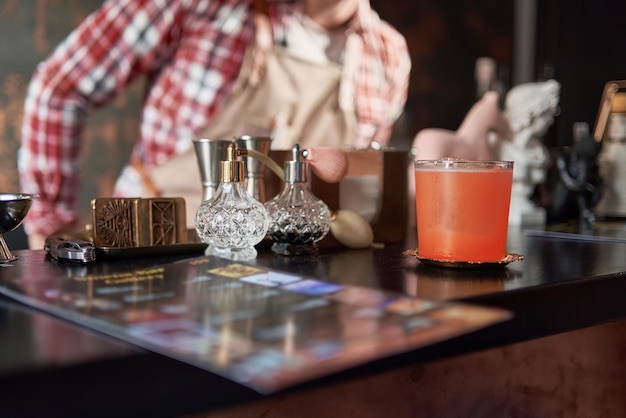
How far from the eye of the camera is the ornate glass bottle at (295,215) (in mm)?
932

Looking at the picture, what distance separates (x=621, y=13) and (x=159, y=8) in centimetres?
167

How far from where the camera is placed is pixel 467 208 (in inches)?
32.6

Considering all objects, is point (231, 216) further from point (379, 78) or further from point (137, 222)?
point (379, 78)

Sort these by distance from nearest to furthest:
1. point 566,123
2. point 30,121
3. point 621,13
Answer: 1. point 30,121
2. point 621,13
3. point 566,123

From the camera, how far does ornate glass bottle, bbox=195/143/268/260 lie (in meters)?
0.87

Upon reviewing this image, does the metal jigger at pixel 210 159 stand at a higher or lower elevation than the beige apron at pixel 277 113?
lower

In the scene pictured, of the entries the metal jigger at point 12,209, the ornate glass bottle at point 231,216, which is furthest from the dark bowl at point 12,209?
the ornate glass bottle at point 231,216

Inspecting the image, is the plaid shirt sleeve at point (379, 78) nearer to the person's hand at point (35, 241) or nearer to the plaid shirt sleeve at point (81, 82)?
the plaid shirt sleeve at point (81, 82)

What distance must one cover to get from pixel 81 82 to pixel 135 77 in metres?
0.11

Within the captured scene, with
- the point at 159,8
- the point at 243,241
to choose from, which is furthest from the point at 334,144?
the point at 243,241

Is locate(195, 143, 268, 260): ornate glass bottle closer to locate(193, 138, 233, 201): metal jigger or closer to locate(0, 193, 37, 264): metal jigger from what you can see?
locate(193, 138, 233, 201): metal jigger

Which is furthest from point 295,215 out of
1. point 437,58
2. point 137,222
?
point 437,58

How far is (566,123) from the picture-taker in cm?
259

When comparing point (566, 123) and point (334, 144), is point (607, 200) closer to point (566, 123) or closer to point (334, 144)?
point (334, 144)
